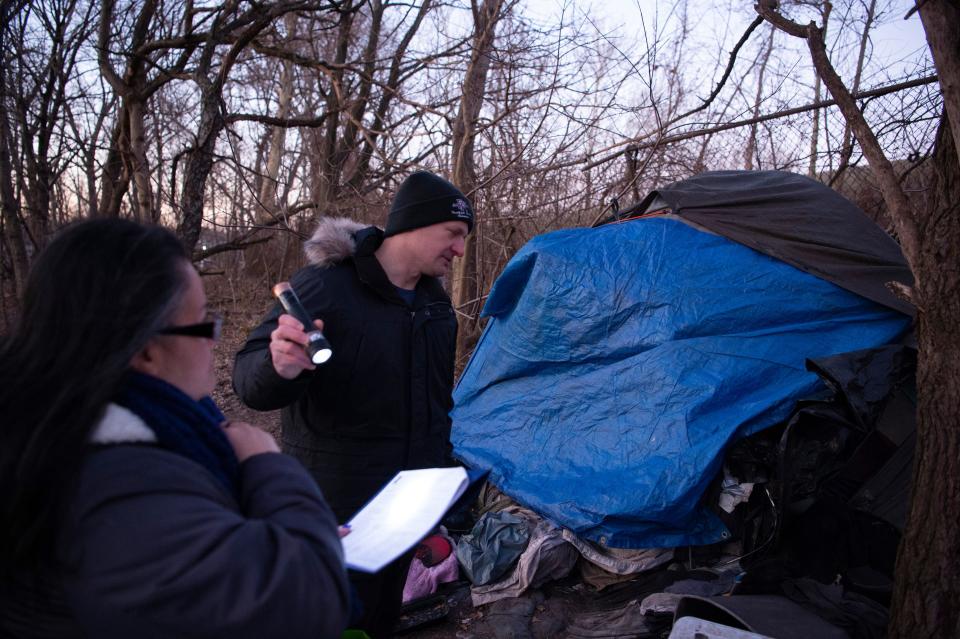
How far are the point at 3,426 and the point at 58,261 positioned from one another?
0.27 meters

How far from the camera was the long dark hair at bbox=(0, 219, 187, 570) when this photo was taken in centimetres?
95

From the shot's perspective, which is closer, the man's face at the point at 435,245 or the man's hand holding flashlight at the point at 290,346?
the man's hand holding flashlight at the point at 290,346

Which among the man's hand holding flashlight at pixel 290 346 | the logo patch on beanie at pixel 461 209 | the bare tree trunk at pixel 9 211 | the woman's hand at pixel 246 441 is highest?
the bare tree trunk at pixel 9 211

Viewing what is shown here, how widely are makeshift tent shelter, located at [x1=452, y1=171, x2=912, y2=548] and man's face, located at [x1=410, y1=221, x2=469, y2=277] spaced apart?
165 cm

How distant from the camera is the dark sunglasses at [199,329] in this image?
115 centimetres

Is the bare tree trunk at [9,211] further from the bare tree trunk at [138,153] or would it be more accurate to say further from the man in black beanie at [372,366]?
the man in black beanie at [372,366]

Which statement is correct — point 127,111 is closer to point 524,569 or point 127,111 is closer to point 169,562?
point 524,569

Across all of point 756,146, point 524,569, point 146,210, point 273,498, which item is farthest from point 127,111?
point 273,498

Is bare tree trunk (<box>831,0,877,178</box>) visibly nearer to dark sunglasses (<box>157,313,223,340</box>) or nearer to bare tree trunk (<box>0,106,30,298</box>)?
dark sunglasses (<box>157,313,223,340</box>)

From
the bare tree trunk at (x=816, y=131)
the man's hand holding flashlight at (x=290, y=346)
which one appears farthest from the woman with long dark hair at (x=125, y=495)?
the bare tree trunk at (x=816, y=131)

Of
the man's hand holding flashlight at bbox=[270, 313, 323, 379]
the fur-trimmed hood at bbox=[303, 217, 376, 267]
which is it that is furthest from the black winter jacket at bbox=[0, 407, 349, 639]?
the fur-trimmed hood at bbox=[303, 217, 376, 267]

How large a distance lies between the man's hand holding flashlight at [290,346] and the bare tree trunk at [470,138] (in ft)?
12.7

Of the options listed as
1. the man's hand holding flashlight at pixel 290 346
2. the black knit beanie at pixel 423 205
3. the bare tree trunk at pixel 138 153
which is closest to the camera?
the man's hand holding flashlight at pixel 290 346

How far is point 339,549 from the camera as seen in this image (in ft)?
3.63
